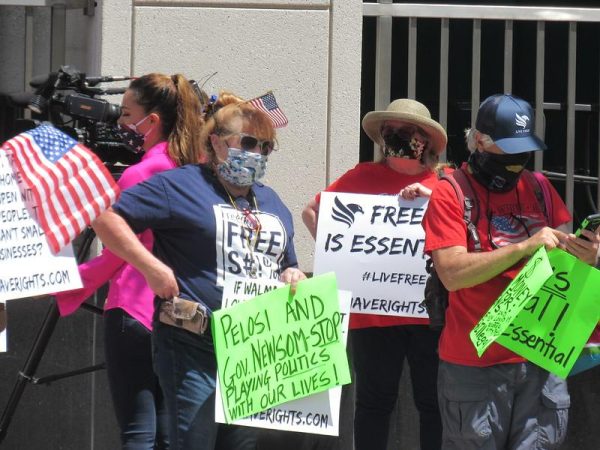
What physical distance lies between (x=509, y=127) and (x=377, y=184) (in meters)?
1.33

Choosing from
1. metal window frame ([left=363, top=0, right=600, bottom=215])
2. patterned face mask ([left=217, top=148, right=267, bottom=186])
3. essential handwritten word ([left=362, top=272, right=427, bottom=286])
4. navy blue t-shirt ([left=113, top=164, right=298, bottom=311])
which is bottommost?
essential handwritten word ([left=362, top=272, right=427, bottom=286])

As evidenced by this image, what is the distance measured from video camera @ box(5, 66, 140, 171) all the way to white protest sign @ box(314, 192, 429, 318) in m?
1.00

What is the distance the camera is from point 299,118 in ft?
21.9

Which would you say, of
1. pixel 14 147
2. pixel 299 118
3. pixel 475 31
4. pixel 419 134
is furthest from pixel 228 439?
pixel 475 31

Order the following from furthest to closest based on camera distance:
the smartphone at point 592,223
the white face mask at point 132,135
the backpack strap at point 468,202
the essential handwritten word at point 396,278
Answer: the essential handwritten word at point 396,278 < the white face mask at point 132,135 < the backpack strap at point 468,202 < the smartphone at point 592,223

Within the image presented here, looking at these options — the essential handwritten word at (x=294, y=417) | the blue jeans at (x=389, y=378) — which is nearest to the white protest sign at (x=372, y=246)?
the blue jeans at (x=389, y=378)

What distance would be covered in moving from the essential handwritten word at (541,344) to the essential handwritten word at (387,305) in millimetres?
1196

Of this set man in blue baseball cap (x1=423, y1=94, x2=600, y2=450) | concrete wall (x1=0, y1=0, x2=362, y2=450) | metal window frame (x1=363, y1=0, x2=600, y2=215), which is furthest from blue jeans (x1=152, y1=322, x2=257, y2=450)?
metal window frame (x1=363, y1=0, x2=600, y2=215)

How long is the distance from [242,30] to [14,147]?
2.22 m

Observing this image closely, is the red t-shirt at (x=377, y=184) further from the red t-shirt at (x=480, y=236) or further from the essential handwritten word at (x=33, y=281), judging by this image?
the essential handwritten word at (x=33, y=281)

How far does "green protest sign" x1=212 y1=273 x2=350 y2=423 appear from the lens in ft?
14.8

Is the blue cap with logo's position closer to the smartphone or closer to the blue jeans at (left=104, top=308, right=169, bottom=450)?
the smartphone

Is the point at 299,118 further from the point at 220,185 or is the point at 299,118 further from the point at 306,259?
the point at 220,185

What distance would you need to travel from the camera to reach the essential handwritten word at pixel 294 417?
15.4 feet
